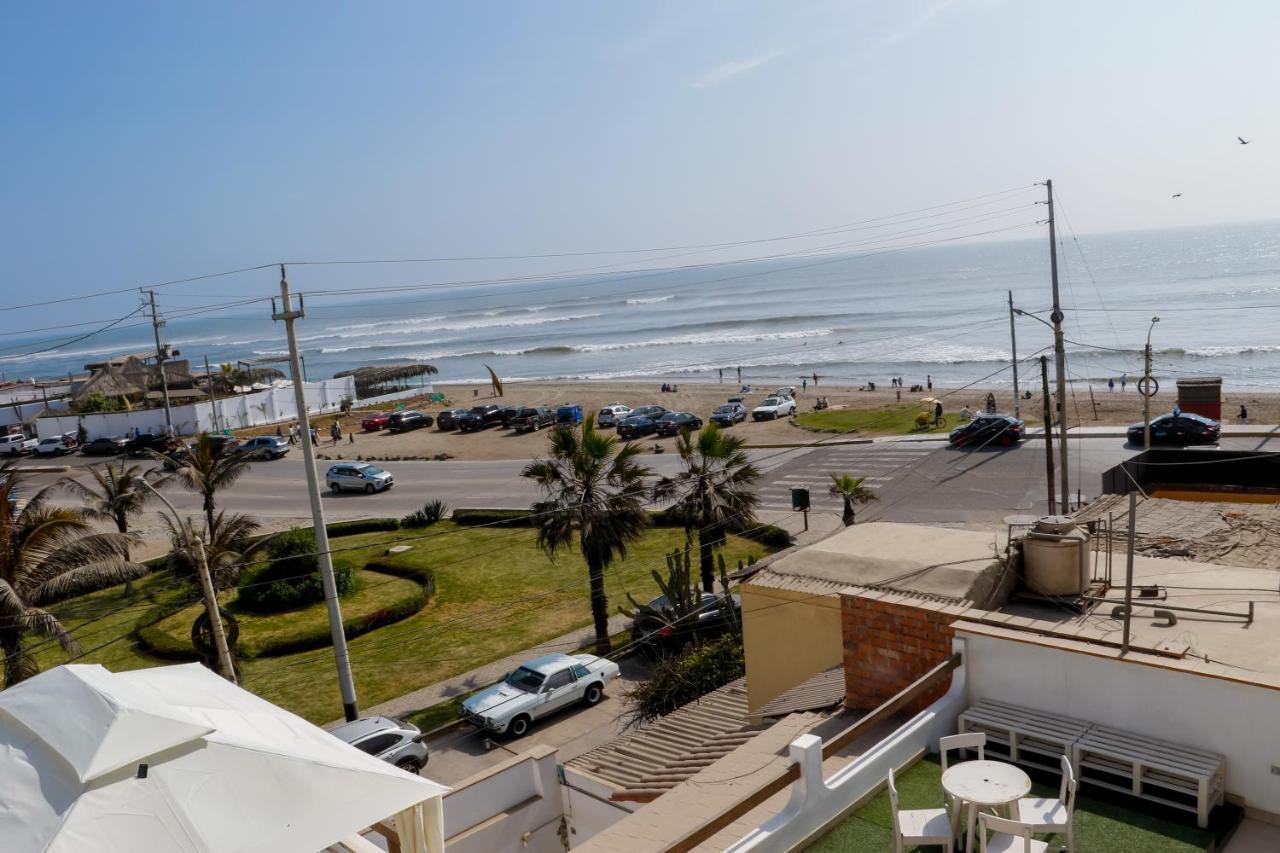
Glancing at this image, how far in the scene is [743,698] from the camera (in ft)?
43.0

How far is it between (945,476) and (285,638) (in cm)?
2216

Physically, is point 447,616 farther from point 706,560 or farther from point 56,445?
point 56,445

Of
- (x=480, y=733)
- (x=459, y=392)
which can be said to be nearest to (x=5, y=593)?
(x=480, y=733)

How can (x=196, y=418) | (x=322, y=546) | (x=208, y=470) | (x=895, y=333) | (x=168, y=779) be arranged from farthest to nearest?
(x=895, y=333)
(x=196, y=418)
(x=208, y=470)
(x=322, y=546)
(x=168, y=779)

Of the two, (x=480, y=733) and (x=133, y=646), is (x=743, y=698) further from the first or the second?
(x=133, y=646)

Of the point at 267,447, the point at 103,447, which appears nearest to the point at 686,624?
the point at 267,447

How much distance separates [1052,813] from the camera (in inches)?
210

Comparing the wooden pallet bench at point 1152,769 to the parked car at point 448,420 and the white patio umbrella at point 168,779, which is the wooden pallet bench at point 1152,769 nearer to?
the white patio umbrella at point 168,779

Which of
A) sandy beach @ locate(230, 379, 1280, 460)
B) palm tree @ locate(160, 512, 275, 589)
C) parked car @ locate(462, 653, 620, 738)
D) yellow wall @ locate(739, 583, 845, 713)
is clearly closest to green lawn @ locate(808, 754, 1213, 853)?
yellow wall @ locate(739, 583, 845, 713)

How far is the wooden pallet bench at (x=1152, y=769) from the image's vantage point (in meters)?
6.04

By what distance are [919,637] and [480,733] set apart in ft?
35.9

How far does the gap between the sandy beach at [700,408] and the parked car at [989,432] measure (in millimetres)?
6226

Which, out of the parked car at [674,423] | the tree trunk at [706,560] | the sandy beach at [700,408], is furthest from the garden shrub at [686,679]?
the parked car at [674,423]

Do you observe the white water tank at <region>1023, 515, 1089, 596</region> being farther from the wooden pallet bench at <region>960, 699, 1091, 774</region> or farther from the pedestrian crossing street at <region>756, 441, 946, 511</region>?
the pedestrian crossing street at <region>756, 441, 946, 511</region>
